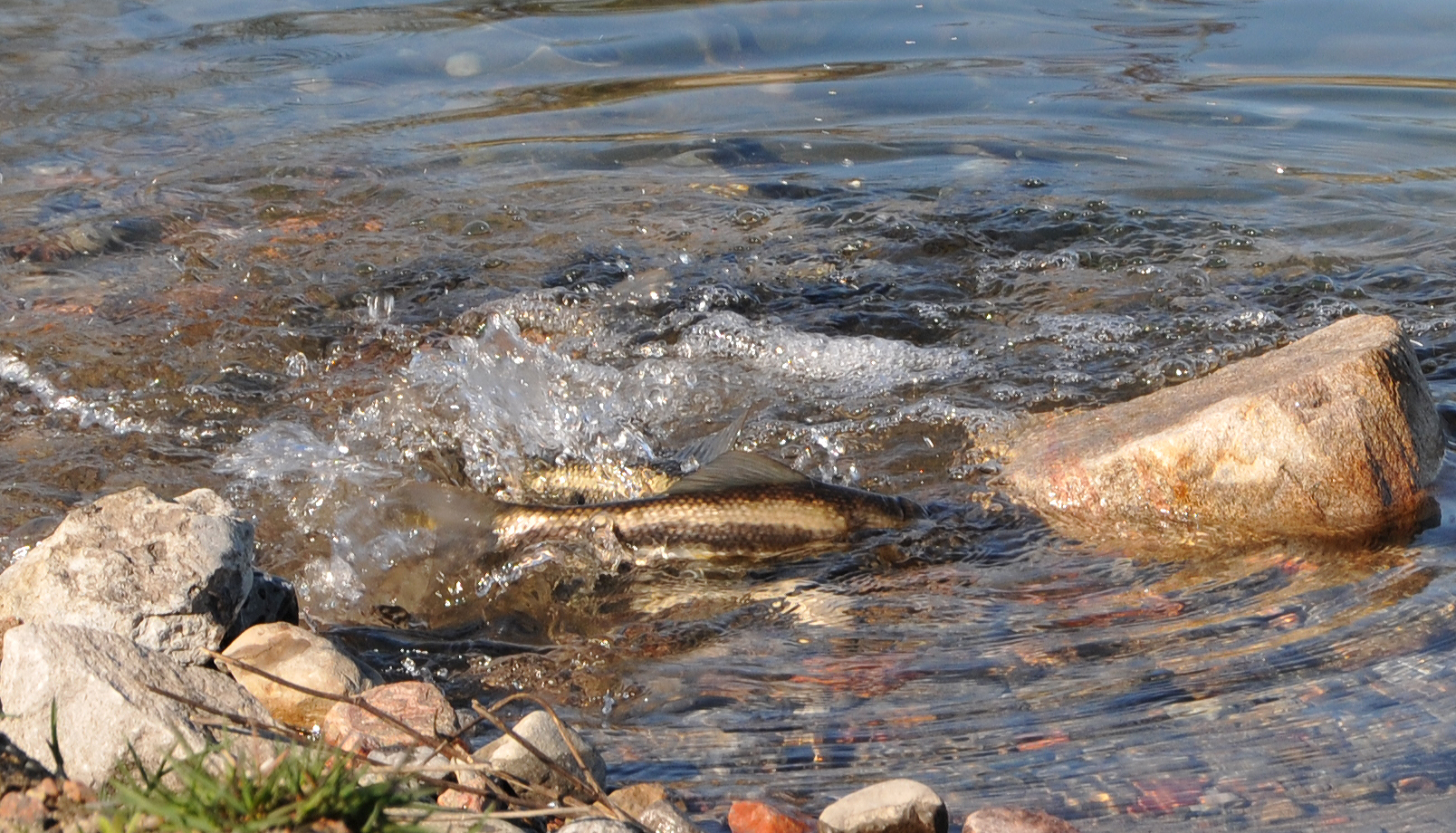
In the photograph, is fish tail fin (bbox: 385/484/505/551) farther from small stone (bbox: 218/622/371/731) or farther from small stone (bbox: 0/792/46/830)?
small stone (bbox: 0/792/46/830)

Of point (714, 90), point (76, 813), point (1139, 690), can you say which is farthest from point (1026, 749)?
point (714, 90)

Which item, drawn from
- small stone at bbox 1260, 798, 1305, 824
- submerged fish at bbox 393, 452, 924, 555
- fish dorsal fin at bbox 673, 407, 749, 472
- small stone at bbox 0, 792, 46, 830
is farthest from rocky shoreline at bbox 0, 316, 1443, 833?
fish dorsal fin at bbox 673, 407, 749, 472

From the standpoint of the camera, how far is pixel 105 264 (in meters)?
6.77

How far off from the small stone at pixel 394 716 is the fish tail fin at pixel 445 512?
1253 millimetres

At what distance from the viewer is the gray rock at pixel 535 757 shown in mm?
2846

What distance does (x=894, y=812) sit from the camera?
2836 millimetres

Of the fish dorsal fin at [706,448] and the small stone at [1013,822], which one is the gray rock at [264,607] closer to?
the fish dorsal fin at [706,448]

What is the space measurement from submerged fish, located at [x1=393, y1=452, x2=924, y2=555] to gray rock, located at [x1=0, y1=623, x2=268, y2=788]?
1737 mm

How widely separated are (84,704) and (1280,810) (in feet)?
8.19

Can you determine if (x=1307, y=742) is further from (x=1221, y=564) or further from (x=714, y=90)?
(x=714, y=90)

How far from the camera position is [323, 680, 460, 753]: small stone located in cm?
296

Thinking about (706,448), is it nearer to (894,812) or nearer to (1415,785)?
(894,812)

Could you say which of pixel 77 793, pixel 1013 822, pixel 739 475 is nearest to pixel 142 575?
pixel 77 793

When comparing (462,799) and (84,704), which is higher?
(84,704)
